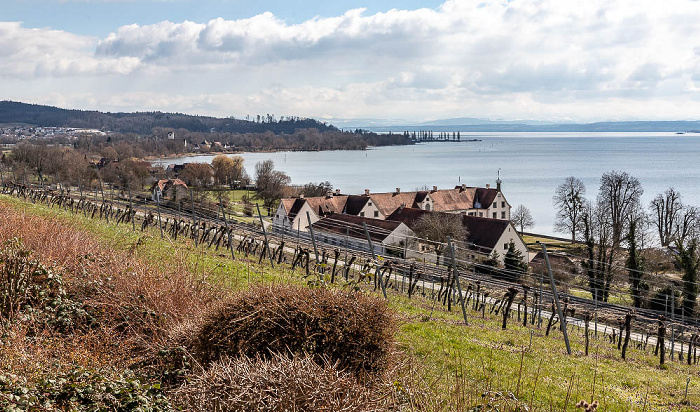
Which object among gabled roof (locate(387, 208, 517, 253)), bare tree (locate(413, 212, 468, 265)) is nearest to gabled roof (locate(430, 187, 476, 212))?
gabled roof (locate(387, 208, 517, 253))

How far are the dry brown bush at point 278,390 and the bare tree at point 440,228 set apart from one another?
3853cm

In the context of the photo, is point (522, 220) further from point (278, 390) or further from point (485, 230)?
point (278, 390)

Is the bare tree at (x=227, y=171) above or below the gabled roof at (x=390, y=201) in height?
above

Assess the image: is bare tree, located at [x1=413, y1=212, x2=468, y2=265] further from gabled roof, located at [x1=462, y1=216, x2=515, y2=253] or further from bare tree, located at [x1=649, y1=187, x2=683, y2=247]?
bare tree, located at [x1=649, y1=187, x2=683, y2=247]

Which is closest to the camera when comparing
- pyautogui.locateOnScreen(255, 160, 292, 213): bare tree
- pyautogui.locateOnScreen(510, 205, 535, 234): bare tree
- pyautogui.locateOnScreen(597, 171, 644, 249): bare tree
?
pyautogui.locateOnScreen(597, 171, 644, 249): bare tree

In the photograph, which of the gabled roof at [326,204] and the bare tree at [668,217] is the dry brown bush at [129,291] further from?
the bare tree at [668,217]

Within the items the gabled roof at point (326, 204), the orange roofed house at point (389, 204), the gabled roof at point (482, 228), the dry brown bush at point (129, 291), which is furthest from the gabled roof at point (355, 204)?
the dry brown bush at point (129, 291)

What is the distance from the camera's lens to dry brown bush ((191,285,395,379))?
581cm

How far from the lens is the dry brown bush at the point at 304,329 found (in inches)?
229

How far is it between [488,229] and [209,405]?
43.4 meters

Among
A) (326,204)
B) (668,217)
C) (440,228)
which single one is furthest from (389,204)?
(668,217)

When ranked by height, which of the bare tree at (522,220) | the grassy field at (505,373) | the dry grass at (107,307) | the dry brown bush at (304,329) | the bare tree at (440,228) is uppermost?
the dry brown bush at (304,329)

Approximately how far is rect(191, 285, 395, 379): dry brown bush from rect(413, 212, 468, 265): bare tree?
37412mm

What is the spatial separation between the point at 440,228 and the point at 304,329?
39233 mm
